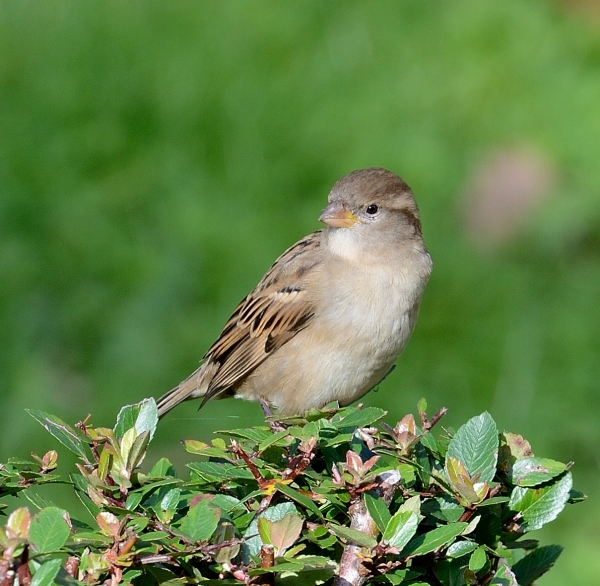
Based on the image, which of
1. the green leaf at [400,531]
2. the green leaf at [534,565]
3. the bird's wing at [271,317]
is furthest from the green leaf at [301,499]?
the bird's wing at [271,317]

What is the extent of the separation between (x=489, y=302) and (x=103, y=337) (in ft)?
6.02

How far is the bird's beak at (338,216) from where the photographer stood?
346 cm

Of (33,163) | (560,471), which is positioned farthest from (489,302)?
(560,471)

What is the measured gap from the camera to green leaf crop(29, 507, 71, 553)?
1481 mm

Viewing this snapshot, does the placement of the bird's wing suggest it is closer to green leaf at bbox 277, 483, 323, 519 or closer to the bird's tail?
the bird's tail

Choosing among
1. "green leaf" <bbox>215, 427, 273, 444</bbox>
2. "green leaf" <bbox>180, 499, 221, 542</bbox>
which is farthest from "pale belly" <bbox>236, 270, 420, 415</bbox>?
"green leaf" <bbox>180, 499, 221, 542</bbox>

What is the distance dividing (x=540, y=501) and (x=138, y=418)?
2.29ft

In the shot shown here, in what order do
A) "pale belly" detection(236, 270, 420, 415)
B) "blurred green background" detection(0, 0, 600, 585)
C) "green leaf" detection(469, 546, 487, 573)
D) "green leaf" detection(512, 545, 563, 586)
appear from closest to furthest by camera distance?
"green leaf" detection(469, 546, 487, 573), "green leaf" detection(512, 545, 563, 586), "pale belly" detection(236, 270, 420, 415), "blurred green background" detection(0, 0, 600, 585)

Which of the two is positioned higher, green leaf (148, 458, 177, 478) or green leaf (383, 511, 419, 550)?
green leaf (148, 458, 177, 478)

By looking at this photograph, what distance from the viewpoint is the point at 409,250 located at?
3.56 m

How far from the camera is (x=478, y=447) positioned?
70.3 inches

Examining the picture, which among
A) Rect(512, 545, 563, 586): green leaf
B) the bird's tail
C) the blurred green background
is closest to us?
Rect(512, 545, 563, 586): green leaf

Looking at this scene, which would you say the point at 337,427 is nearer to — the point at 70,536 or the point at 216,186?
the point at 70,536

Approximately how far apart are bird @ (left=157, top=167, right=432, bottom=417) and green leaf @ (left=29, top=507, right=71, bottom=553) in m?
1.76
